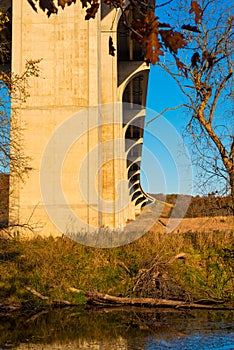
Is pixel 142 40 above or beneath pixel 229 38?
beneath

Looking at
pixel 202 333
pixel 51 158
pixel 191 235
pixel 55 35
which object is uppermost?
pixel 55 35

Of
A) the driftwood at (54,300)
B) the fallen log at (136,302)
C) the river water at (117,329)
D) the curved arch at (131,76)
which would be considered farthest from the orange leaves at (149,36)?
the curved arch at (131,76)

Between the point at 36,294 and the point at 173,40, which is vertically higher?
the point at 173,40

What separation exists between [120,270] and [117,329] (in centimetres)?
342

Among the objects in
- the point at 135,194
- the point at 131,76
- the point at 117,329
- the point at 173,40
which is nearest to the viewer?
the point at 173,40

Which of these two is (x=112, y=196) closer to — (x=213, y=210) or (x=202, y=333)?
(x=213, y=210)

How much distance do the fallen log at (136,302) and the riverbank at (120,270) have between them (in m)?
0.17

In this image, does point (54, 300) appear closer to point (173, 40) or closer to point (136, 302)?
point (136, 302)

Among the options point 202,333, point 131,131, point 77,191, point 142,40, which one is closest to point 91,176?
point 77,191

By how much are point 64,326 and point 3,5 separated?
14.0 metres

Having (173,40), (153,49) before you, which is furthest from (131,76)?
(153,49)

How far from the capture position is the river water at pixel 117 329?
6.71 m

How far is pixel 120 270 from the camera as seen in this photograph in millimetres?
11117

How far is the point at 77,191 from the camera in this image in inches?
588
